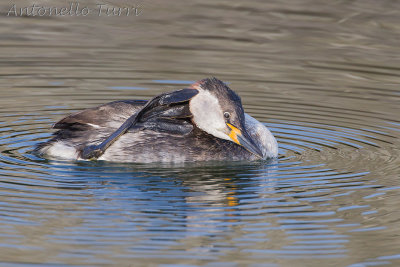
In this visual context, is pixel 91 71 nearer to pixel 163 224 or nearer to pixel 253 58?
pixel 253 58

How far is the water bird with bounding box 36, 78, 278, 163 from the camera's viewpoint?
8352mm

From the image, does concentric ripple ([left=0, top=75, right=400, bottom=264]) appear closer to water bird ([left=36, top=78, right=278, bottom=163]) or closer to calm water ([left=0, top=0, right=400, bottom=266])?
calm water ([left=0, top=0, right=400, bottom=266])

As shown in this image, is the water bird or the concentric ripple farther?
the water bird

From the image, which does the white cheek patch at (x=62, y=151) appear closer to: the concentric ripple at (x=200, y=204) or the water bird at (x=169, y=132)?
the water bird at (x=169, y=132)

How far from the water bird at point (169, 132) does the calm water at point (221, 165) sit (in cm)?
14

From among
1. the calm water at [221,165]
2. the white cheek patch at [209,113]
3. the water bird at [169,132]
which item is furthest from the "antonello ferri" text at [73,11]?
the white cheek patch at [209,113]

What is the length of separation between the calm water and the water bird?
142mm

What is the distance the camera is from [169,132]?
8.59 m

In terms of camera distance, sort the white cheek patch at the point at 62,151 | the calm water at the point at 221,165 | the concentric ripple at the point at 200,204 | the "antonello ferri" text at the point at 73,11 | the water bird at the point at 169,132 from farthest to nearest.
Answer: the "antonello ferri" text at the point at 73,11
the white cheek patch at the point at 62,151
the water bird at the point at 169,132
the calm water at the point at 221,165
the concentric ripple at the point at 200,204

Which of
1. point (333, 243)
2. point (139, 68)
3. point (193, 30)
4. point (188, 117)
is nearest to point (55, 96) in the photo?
point (139, 68)

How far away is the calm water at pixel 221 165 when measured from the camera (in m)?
6.40

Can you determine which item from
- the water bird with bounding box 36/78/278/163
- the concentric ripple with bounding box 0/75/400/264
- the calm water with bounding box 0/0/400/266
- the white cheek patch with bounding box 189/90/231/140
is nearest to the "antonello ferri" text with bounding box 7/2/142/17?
the calm water with bounding box 0/0/400/266

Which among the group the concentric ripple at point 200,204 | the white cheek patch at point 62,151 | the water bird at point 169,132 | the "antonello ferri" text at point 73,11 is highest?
the "antonello ferri" text at point 73,11

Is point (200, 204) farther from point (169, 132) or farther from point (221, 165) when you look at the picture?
point (169, 132)
